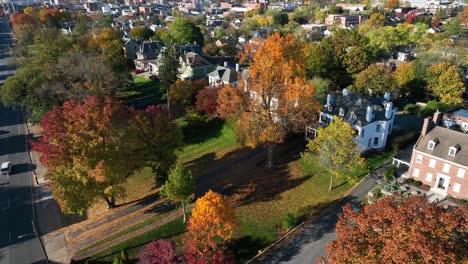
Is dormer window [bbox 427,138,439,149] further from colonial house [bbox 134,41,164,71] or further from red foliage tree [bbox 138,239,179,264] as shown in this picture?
colonial house [bbox 134,41,164,71]

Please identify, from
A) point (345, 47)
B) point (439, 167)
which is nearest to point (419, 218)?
point (439, 167)

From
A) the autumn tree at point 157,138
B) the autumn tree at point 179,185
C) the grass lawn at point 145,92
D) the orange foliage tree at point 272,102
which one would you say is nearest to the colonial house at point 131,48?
the grass lawn at point 145,92

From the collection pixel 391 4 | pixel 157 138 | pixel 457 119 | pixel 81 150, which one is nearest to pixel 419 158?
pixel 457 119

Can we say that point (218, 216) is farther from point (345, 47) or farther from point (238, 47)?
point (238, 47)

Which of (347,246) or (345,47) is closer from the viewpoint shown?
(347,246)

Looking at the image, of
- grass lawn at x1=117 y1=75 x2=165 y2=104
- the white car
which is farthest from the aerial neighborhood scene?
grass lawn at x1=117 y1=75 x2=165 y2=104

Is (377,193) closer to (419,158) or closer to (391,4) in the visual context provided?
(419,158)
